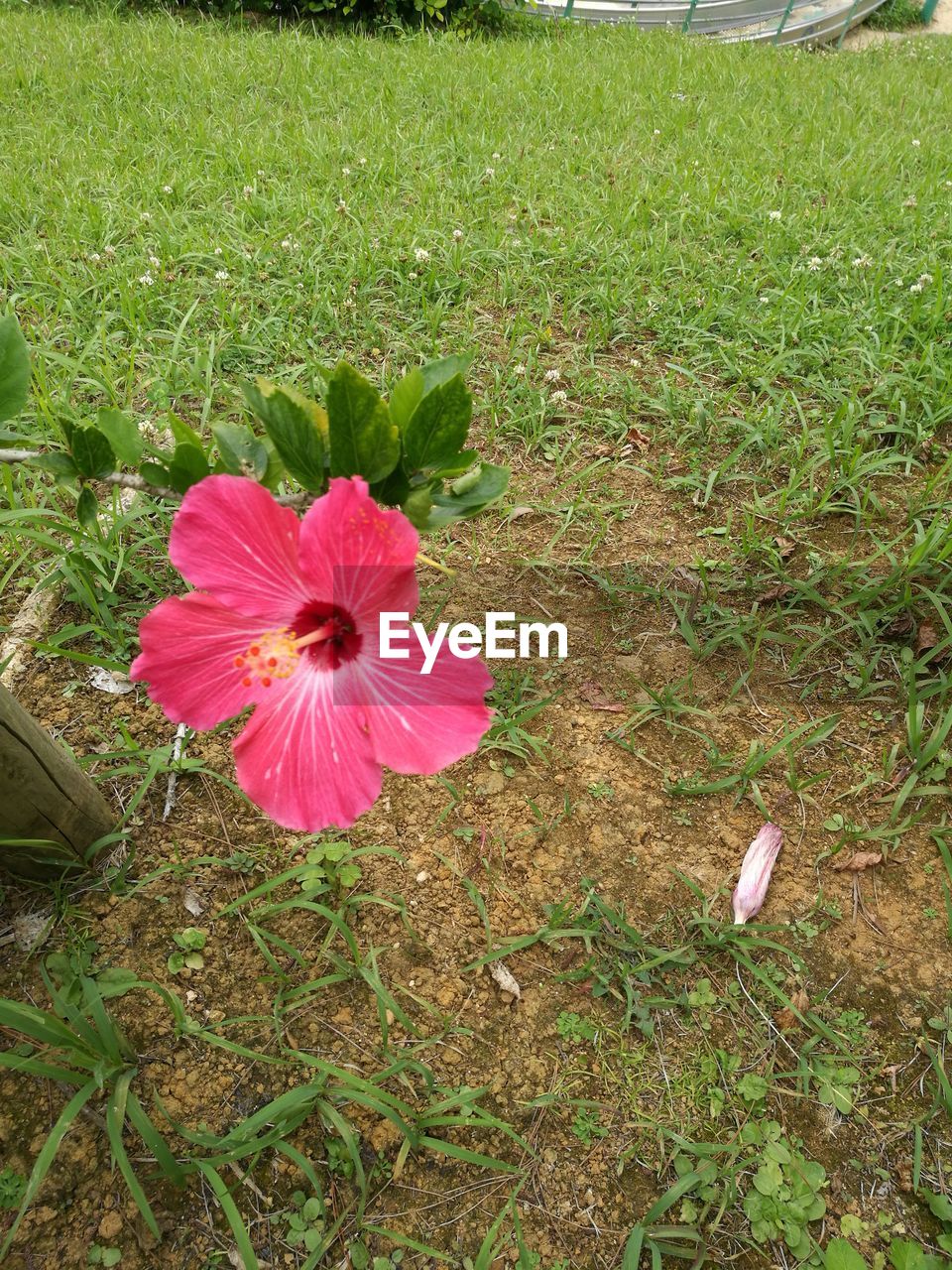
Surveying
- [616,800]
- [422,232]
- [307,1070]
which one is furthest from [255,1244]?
[422,232]

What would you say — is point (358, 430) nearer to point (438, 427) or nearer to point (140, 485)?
point (438, 427)

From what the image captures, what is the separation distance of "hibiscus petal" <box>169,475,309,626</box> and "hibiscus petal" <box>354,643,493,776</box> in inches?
3.7

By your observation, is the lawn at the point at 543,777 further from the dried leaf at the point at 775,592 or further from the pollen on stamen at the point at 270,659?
the pollen on stamen at the point at 270,659

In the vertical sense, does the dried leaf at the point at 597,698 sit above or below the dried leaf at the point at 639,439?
below

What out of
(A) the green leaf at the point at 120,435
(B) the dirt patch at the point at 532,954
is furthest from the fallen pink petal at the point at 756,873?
(A) the green leaf at the point at 120,435

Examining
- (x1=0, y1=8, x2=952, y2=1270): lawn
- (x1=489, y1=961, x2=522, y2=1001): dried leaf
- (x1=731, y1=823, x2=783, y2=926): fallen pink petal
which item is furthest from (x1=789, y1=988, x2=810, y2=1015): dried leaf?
(x1=489, y1=961, x2=522, y2=1001): dried leaf

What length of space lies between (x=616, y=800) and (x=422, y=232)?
86.4 inches

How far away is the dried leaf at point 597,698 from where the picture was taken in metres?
1.85

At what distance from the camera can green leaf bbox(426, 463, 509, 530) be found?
30.8 inches

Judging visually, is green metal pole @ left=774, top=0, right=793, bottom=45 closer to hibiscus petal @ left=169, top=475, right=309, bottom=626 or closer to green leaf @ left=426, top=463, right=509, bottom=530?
green leaf @ left=426, top=463, right=509, bottom=530

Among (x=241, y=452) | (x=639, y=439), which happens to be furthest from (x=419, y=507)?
(x=639, y=439)

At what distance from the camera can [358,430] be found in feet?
2.26

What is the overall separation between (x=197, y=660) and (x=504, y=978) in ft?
3.29

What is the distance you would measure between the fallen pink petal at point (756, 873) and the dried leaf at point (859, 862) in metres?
0.11
